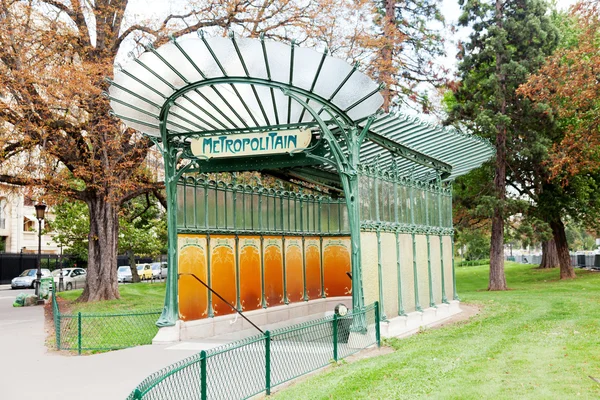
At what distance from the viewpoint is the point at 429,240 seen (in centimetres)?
1652

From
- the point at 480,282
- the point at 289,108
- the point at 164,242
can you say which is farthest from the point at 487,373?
the point at 164,242

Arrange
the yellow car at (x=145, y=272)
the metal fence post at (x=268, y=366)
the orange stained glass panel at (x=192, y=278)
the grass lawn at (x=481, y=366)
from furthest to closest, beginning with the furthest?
1. the yellow car at (x=145, y=272)
2. the orange stained glass panel at (x=192, y=278)
3. the metal fence post at (x=268, y=366)
4. the grass lawn at (x=481, y=366)

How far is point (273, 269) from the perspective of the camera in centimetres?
1616

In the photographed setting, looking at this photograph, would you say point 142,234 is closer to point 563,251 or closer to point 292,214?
point 563,251

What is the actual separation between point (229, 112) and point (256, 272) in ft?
13.0

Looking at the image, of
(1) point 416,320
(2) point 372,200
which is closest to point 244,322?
(1) point 416,320

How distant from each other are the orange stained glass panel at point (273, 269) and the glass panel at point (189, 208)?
2.63 m

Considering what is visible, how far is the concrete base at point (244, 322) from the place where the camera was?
12988 mm

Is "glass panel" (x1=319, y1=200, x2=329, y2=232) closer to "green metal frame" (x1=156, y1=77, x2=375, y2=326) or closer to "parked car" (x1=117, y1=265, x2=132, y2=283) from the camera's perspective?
"green metal frame" (x1=156, y1=77, x2=375, y2=326)

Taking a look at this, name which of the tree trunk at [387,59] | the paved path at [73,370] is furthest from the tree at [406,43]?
the paved path at [73,370]

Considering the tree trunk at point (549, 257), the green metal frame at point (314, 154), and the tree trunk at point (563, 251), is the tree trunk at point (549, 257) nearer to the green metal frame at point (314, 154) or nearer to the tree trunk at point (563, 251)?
the tree trunk at point (563, 251)

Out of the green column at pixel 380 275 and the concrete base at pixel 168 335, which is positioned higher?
the green column at pixel 380 275

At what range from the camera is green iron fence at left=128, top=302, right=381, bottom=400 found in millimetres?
7486

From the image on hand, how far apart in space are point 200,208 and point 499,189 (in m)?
18.1
